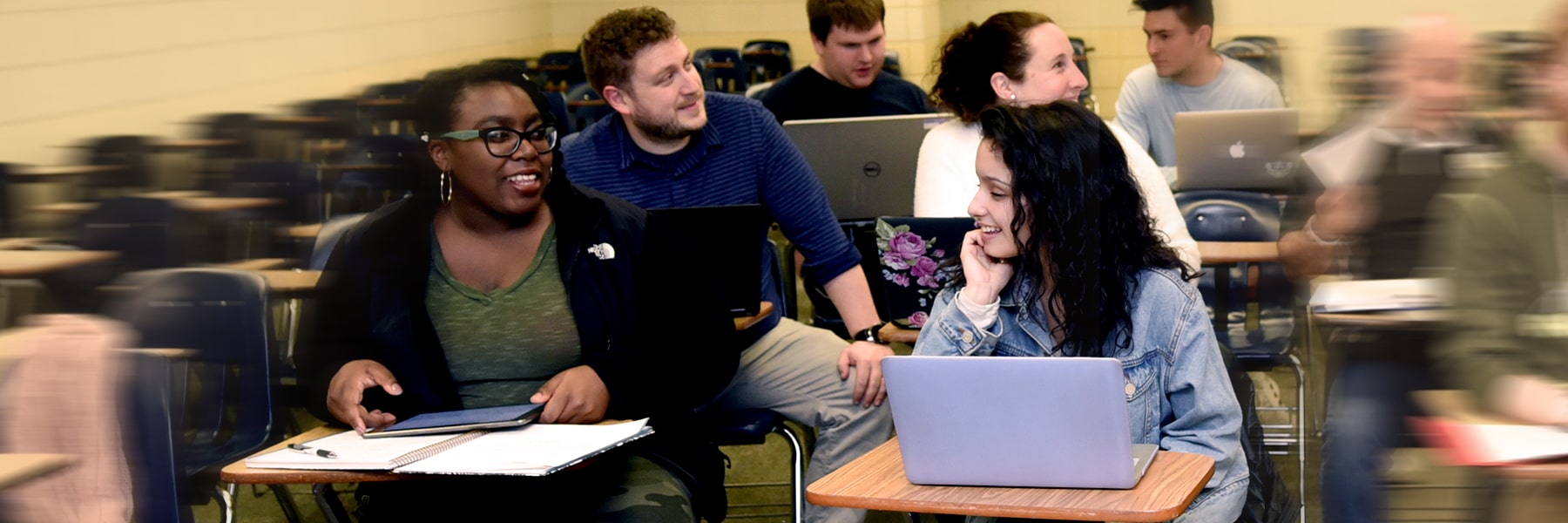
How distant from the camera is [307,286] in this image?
0.37m

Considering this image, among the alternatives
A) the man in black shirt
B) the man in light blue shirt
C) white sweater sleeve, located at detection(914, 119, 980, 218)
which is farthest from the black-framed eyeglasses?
the man in black shirt

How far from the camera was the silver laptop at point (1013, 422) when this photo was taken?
1.13 metres

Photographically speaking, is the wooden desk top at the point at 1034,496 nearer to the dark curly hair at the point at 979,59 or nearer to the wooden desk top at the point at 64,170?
the wooden desk top at the point at 64,170

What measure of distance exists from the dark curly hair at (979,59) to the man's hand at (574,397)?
1.12 metres

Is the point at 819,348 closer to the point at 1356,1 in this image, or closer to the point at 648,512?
the point at 648,512

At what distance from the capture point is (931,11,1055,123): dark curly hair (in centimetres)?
232

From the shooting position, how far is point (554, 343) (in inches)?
57.9

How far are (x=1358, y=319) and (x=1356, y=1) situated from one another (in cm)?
11

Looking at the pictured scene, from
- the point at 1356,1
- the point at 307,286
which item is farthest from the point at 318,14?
the point at 1356,1

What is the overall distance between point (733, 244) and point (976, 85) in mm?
590

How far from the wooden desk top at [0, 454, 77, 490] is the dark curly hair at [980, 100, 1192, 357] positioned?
3.77ft

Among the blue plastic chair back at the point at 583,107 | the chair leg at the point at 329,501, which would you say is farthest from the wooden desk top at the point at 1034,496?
the blue plastic chair back at the point at 583,107

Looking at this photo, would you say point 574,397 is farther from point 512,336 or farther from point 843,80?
point 843,80

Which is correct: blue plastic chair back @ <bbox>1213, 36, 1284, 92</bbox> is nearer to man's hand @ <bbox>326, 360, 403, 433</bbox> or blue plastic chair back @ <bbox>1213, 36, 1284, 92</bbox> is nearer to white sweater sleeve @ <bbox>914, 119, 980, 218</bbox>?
man's hand @ <bbox>326, 360, 403, 433</bbox>
